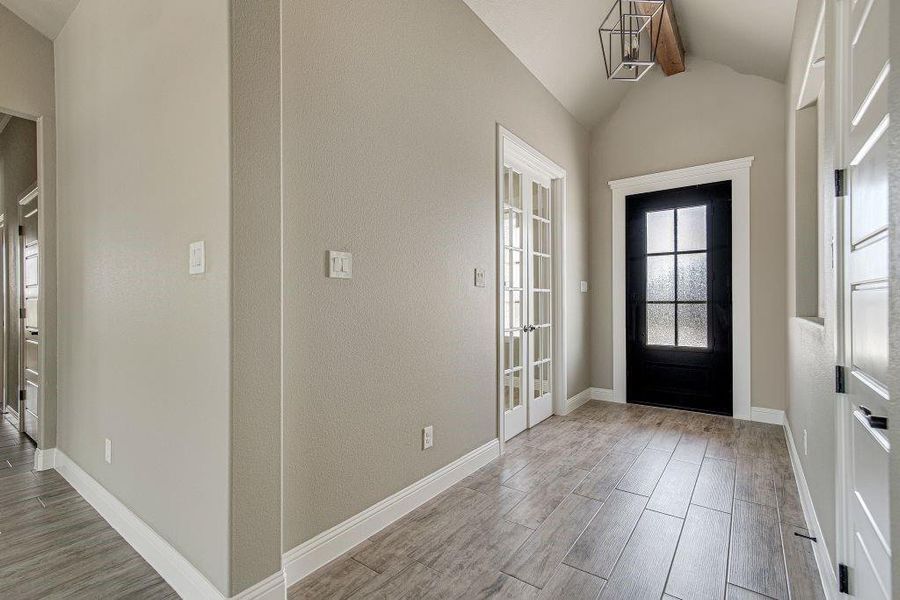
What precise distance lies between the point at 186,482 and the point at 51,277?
2249mm

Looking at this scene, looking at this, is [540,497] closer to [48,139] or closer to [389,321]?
[389,321]

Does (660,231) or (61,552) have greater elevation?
(660,231)

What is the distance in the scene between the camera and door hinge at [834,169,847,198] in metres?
1.39

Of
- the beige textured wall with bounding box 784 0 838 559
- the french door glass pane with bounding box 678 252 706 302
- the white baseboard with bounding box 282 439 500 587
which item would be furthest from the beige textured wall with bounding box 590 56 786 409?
the white baseboard with bounding box 282 439 500 587

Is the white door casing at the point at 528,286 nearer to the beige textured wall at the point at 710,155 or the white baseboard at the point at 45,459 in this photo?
the beige textured wall at the point at 710,155

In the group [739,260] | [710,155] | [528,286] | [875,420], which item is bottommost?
[875,420]

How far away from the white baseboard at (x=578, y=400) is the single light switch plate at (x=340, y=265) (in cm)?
296

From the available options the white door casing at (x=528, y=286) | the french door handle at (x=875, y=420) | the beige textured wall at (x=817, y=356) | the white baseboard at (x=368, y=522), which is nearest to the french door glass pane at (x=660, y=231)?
the white door casing at (x=528, y=286)

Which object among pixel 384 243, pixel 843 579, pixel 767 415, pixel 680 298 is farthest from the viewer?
pixel 680 298

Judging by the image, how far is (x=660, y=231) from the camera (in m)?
4.37

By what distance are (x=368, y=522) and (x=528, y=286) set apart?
231 cm

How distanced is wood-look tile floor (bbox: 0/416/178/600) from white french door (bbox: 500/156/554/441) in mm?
2221

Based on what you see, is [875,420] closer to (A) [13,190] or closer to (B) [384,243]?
(B) [384,243]

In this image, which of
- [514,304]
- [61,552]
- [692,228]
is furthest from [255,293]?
Result: [692,228]
